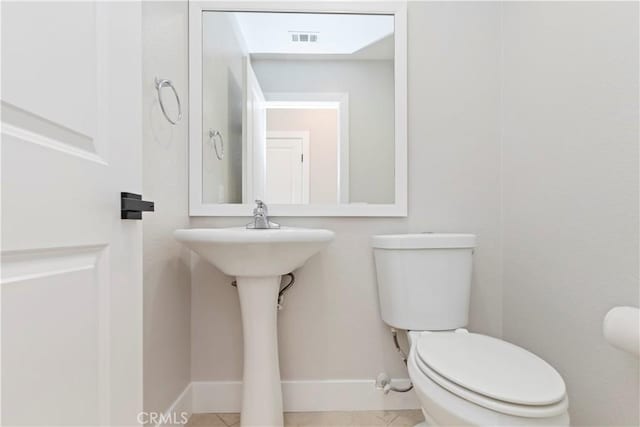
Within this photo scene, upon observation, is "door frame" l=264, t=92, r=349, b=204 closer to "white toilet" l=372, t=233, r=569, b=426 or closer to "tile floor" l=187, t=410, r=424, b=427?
"white toilet" l=372, t=233, r=569, b=426

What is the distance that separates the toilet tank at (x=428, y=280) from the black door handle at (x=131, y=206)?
94 cm

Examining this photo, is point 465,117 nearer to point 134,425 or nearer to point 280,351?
point 280,351

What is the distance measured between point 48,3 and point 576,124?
1383 mm

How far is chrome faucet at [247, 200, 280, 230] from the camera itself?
1.45m

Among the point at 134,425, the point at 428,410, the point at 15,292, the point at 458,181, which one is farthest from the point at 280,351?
the point at 15,292

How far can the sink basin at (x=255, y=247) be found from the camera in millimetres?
1098

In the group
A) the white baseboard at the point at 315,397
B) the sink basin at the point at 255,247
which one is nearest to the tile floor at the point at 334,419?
the white baseboard at the point at 315,397

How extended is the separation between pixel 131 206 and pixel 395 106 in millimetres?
1230

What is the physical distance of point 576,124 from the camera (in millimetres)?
1185

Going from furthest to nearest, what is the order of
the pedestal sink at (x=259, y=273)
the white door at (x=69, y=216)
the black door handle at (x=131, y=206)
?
1. the pedestal sink at (x=259, y=273)
2. the black door handle at (x=131, y=206)
3. the white door at (x=69, y=216)

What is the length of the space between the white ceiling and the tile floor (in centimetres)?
156

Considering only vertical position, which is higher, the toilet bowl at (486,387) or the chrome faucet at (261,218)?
the chrome faucet at (261,218)

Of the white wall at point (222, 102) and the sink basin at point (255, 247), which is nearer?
the sink basin at point (255, 247)

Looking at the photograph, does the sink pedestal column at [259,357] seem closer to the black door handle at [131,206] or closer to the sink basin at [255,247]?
the sink basin at [255,247]
